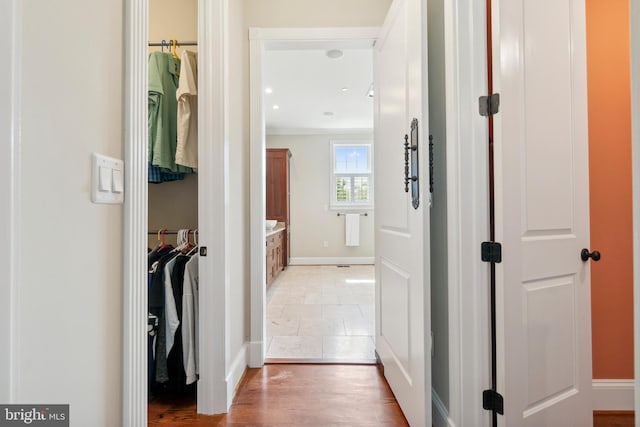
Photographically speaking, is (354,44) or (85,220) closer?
(85,220)

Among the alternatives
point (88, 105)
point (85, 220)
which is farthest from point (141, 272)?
point (88, 105)

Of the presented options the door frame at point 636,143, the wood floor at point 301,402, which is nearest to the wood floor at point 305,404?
the wood floor at point 301,402

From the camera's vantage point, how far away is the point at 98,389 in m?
0.71

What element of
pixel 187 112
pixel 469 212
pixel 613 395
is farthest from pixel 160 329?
pixel 613 395

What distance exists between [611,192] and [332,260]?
5.12 metres

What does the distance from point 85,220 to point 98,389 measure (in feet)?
1.29

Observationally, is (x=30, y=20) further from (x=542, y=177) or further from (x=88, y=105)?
(x=542, y=177)

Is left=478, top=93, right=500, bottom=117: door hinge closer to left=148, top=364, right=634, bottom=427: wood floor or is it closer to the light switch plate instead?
the light switch plate

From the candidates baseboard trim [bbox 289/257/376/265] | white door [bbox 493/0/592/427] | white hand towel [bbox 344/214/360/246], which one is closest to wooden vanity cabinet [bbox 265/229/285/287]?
baseboard trim [bbox 289/257/376/265]

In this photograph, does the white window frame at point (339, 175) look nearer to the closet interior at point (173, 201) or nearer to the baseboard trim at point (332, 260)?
the baseboard trim at point (332, 260)

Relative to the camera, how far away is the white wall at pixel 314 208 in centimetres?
655

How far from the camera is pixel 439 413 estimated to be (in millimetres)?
1486

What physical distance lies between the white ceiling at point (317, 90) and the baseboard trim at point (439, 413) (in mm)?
2355

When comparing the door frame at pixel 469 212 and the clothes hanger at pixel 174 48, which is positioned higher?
the clothes hanger at pixel 174 48
